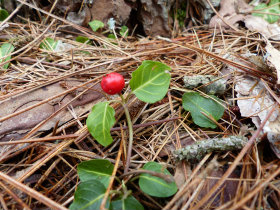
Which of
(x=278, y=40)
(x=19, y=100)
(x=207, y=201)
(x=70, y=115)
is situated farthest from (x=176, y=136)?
(x=278, y=40)

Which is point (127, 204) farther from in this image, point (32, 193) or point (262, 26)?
point (262, 26)

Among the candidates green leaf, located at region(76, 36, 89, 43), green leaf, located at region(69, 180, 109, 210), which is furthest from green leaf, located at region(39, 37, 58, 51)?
green leaf, located at region(69, 180, 109, 210)

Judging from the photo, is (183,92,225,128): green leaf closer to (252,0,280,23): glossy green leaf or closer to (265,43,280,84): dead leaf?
(265,43,280,84): dead leaf

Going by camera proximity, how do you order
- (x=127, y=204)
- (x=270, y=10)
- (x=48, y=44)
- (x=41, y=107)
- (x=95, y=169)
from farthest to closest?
(x=270, y=10) → (x=48, y=44) → (x=41, y=107) → (x=95, y=169) → (x=127, y=204)

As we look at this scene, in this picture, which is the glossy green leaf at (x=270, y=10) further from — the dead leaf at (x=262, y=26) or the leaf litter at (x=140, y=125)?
the leaf litter at (x=140, y=125)

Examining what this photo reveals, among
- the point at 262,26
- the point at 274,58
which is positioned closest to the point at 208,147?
the point at 274,58

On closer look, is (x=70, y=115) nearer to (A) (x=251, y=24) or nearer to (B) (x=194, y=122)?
(B) (x=194, y=122)
